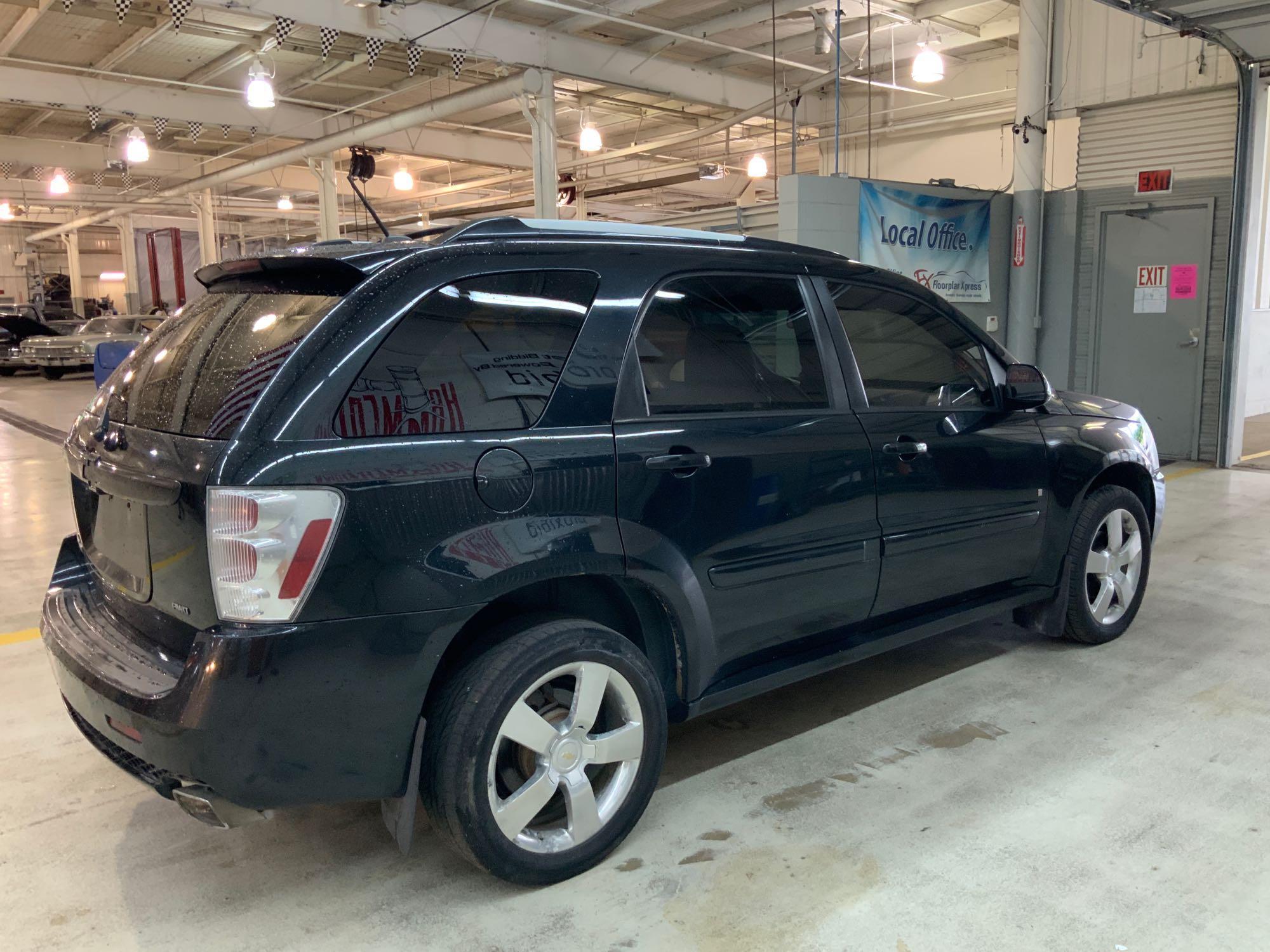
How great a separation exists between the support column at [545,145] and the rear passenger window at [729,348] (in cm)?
869

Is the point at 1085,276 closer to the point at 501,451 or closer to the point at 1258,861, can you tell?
the point at 1258,861

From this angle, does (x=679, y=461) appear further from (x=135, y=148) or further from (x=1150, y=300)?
(x=135, y=148)

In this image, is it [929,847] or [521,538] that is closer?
[521,538]

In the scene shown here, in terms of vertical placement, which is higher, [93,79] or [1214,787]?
[93,79]

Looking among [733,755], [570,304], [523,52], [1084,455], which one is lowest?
[733,755]

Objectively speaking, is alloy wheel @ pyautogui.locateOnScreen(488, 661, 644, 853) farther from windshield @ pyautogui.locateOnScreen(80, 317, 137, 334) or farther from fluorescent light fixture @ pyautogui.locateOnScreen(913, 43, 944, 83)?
windshield @ pyautogui.locateOnScreen(80, 317, 137, 334)

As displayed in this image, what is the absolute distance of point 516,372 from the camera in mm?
2354

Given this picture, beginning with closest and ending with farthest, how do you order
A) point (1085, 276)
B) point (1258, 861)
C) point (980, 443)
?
point (1258, 861), point (980, 443), point (1085, 276)

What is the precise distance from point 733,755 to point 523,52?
9.66m

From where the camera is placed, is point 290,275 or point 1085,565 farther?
point 1085,565

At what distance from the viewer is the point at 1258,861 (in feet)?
8.16

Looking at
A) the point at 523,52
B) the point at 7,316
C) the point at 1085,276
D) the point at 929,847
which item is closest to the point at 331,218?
the point at 523,52

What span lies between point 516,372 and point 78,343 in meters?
19.3

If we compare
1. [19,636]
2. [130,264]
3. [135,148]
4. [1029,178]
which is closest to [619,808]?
[19,636]
